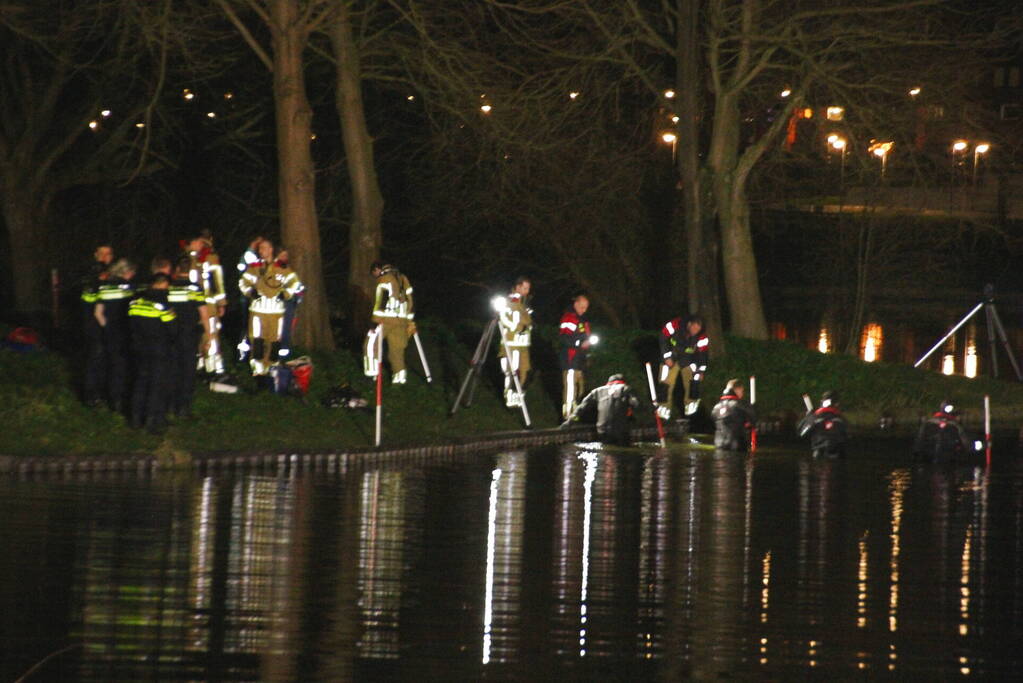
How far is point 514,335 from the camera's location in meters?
25.8

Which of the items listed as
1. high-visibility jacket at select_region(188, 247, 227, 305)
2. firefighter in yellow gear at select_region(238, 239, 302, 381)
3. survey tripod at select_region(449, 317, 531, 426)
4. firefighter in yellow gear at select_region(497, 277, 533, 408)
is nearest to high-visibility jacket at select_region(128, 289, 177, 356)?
high-visibility jacket at select_region(188, 247, 227, 305)

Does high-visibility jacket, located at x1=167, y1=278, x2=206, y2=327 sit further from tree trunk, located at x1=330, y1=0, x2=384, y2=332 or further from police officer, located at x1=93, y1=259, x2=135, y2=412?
tree trunk, located at x1=330, y1=0, x2=384, y2=332

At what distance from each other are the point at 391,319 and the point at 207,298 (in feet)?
9.46

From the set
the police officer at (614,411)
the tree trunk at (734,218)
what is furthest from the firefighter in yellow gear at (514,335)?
the tree trunk at (734,218)

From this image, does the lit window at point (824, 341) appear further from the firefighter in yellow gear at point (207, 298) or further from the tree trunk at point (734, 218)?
the firefighter in yellow gear at point (207, 298)

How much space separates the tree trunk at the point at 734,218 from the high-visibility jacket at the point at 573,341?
9.80m

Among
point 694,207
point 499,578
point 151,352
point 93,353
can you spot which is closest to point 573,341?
point 93,353

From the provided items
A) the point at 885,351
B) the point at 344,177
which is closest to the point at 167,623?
the point at 344,177

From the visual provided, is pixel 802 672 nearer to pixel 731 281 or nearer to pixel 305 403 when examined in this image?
pixel 305 403

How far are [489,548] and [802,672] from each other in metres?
4.52

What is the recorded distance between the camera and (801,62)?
34188mm

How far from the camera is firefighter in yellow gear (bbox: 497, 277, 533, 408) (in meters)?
25.4

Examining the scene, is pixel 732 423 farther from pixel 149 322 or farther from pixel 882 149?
pixel 882 149

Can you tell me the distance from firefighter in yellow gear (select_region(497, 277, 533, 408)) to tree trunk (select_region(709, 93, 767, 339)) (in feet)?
34.2
